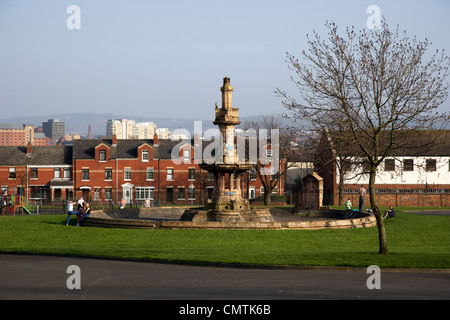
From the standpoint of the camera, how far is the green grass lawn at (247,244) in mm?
19281

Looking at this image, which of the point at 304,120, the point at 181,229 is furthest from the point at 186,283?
the point at 181,229

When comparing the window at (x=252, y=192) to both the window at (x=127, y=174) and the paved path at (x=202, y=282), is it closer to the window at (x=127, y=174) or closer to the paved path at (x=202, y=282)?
the window at (x=127, y=174)

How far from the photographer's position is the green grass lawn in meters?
19.3

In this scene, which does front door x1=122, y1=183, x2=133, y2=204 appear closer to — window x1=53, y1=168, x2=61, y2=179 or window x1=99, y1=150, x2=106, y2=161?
window x1=99, y1=150, x2=106, y2=161

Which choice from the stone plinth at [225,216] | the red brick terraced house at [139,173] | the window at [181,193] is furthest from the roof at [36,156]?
the stone plinth at [225,216]

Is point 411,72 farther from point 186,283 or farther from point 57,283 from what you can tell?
point 57,283

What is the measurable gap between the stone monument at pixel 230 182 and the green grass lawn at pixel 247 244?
342 centimetres

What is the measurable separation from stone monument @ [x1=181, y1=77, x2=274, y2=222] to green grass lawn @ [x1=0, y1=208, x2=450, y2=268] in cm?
342

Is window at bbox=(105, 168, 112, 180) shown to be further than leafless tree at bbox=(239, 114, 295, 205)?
Yes

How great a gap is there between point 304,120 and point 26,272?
11.4 meters

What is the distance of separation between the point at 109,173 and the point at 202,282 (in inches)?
2459

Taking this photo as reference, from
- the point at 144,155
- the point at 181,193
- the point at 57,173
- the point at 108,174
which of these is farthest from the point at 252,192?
the point at 57,173

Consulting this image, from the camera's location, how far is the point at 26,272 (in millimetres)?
17250

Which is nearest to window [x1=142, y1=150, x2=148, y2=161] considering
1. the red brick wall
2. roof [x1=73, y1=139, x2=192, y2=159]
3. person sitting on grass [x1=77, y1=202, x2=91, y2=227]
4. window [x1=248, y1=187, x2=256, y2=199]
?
roof [x1=73, y1=139, x2=192, y2=159]
